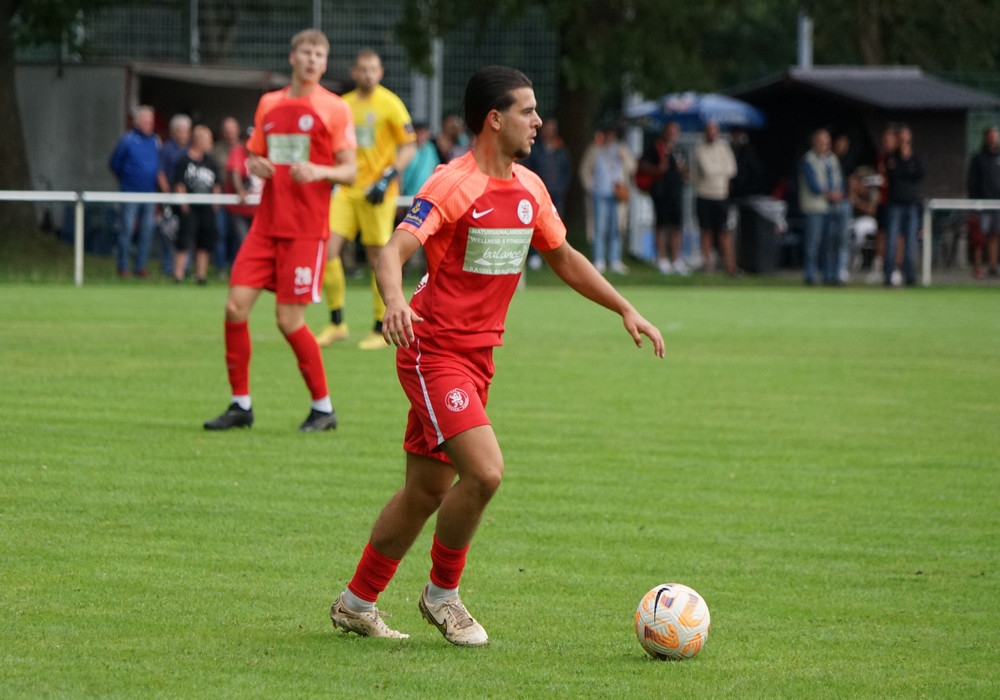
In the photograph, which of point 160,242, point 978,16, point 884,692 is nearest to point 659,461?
point 884,692

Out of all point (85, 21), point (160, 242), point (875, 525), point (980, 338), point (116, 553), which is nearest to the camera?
point (116, 553)

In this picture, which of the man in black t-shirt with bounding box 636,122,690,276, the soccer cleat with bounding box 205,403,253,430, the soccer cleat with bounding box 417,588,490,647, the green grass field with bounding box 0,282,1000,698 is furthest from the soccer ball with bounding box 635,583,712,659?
the man in black t-shirt with bounding box 636,122,690,276

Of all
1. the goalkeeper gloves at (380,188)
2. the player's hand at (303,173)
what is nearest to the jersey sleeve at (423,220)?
the player's hand at (303,173)

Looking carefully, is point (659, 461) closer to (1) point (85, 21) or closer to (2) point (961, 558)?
(2) point (961, 558)

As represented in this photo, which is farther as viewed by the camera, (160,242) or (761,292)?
(160,242)

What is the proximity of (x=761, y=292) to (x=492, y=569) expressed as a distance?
1825 cm

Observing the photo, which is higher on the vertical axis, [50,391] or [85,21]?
[85,21]

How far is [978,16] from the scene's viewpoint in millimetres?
36000

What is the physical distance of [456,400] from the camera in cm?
495

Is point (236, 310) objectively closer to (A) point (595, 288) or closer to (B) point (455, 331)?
(A) point (595, 288)

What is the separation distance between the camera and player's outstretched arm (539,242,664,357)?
539 cm

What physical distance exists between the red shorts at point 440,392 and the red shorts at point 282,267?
4353 millimetres

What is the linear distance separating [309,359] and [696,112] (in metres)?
23.0

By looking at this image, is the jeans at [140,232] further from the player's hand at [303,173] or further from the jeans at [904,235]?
the player's hand at [303,173]
